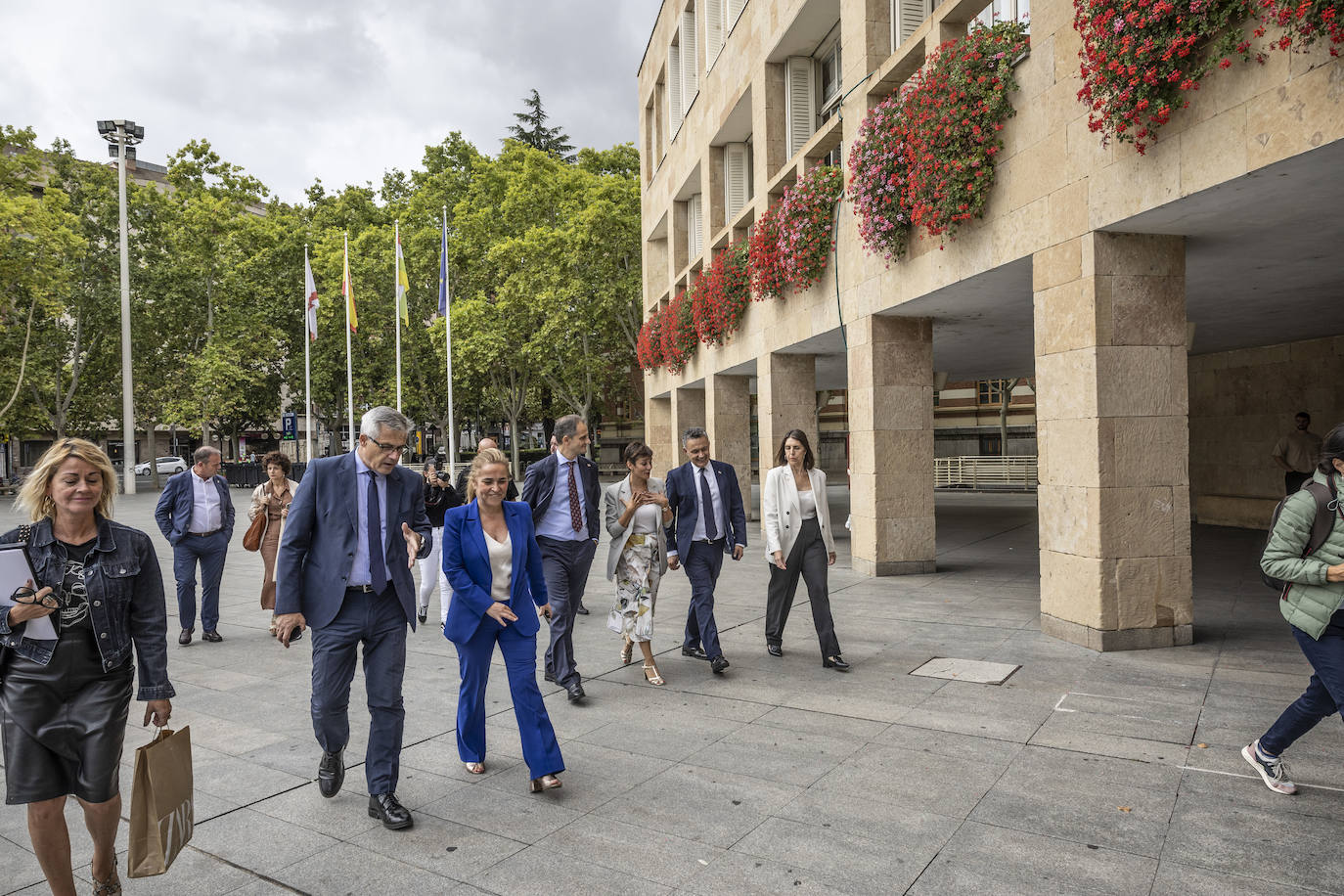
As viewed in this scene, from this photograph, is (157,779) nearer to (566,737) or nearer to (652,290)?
(566,737)

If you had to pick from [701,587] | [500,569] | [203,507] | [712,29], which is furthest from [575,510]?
[712,29]

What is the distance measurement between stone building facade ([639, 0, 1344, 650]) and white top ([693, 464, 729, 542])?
8.41 feet

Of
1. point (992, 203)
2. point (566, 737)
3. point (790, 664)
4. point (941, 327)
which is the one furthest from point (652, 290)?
point (566, 737)

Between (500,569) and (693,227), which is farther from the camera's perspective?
(693,227)

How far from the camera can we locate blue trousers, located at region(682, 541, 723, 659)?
663cm

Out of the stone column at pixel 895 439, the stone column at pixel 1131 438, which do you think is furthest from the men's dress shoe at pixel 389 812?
the stone column at pixel 895 439

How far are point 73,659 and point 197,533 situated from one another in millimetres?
5748

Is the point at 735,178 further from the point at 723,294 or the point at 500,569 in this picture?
the point at 500,569

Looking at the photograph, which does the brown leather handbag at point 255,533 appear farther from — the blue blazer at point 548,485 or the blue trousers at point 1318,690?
the blue trousers at point 1318,690

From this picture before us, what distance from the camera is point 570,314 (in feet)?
104

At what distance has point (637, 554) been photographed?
21.2 feet

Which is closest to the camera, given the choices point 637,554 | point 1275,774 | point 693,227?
point 1275,774

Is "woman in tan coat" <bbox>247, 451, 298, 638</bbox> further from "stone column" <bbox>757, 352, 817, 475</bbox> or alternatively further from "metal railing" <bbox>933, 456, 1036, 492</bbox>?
"metal railing" <bbox>933, 456, 1036, 492</bbox>

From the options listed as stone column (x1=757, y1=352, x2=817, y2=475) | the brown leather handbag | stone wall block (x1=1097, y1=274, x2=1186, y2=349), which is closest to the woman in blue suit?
the brown leather handbag
